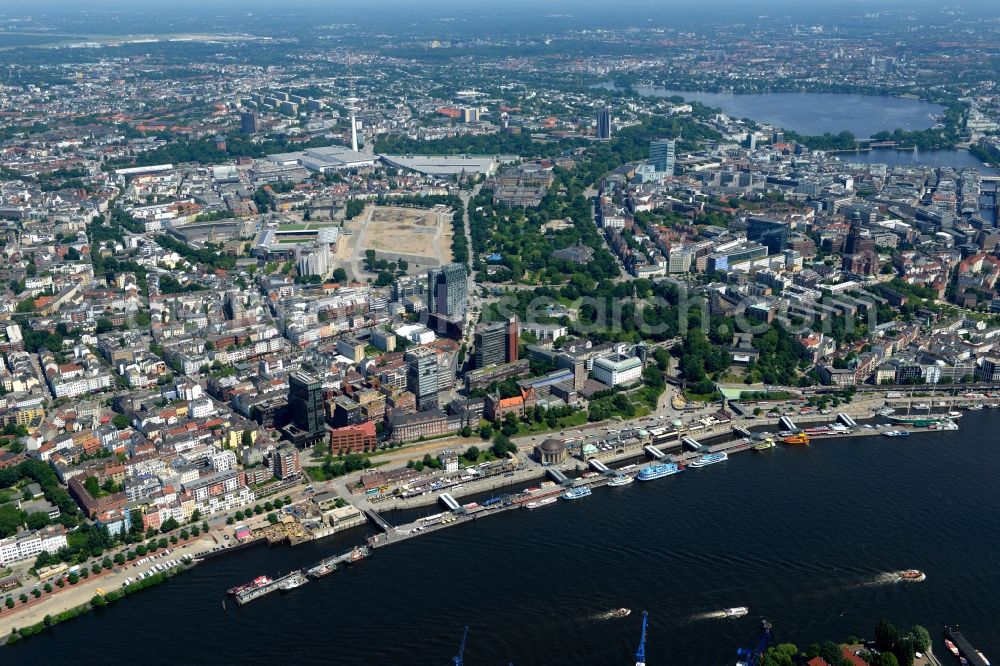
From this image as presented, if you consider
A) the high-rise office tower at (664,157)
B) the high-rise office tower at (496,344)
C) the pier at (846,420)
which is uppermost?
the high-rise office tower at (664,157)

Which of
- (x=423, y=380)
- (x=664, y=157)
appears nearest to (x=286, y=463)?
(x=423, y=380)

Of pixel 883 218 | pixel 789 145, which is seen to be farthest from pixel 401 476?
pixel 789 145

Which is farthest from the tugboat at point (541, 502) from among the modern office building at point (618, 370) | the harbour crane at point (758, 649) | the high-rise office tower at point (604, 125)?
the high-rise office tower at point (604, 125)

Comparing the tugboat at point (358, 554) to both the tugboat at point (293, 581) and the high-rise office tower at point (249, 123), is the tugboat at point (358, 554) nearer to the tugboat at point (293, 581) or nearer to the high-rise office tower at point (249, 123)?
the tugboat at point (293, 581)

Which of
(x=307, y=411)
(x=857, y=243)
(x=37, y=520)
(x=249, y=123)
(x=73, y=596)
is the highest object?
(x=249, y=123)

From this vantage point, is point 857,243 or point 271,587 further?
point 857,243

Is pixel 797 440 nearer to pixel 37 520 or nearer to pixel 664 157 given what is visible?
pixel 37 520
